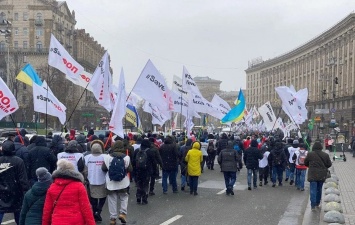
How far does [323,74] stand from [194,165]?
201 feet

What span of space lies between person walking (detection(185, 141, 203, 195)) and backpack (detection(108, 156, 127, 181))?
14.7 feet

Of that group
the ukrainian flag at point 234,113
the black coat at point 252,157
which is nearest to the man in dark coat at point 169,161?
the black coat at point 252,157

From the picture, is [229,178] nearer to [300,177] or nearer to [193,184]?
[193,184]

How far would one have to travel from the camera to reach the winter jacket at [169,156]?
14521 mm

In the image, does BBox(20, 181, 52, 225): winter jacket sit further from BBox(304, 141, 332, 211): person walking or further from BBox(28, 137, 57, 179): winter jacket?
BBox(304, 141, 332, 211): person walking

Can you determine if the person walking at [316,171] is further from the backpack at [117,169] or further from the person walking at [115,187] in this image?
the backpack at [117,169]

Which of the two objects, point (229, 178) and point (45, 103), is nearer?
point (229, 178)

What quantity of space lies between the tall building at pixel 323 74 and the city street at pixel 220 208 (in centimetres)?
3100

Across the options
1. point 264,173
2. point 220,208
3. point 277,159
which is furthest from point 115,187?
point 264,173

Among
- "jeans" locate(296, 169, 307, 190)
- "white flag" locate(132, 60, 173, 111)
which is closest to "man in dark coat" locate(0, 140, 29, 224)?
"white flag" locate(132, 60, 173, 111)

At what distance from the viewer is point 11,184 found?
26.4ft

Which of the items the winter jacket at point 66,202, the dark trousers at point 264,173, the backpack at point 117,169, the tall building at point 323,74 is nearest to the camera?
the winter jacket at point 66,202

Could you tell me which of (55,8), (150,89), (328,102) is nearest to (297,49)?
(328,102)

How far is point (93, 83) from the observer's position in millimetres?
16281
